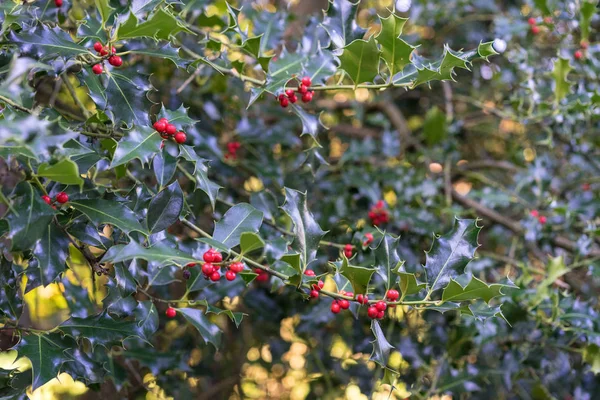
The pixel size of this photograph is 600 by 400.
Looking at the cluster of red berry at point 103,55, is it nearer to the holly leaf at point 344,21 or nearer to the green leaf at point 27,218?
the green leaf at point 27,218

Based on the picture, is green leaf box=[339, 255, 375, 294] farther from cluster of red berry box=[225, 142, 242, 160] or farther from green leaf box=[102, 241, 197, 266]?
cluster of red berry box=[225, 142, 242, 160]

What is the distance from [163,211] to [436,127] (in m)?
1.59

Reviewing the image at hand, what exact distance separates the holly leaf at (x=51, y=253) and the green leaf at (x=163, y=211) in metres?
0.15

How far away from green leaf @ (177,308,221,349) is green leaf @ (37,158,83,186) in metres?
0.40

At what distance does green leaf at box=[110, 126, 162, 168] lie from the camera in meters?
1.04

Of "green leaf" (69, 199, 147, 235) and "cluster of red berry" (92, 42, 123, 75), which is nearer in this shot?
"green leaf" (69, 199, 147, 235)

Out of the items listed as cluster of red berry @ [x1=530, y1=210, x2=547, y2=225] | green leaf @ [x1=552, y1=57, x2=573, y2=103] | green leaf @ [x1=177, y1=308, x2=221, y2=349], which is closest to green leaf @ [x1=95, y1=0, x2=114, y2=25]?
green leaf @ [x1=177, y1=308, x2=221, y2=349]

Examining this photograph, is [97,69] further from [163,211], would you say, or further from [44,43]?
[163,211]

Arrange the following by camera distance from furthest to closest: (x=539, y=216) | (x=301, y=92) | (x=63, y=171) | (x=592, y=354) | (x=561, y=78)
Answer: (x=539, y=216)
(x=561, y=78)
(x=592, y=354)
(x=301, y=92)
(x=63, y=171)

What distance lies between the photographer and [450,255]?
1196 millimetres

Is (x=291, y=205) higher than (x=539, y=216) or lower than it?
higher

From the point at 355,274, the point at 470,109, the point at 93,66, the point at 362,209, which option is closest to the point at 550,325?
the point at 362,209

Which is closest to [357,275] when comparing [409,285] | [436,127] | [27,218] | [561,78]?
[409,285]

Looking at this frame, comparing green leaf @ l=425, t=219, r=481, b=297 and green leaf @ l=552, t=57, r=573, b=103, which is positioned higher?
green leaf @ l=425, t=219, r=481, b=297
